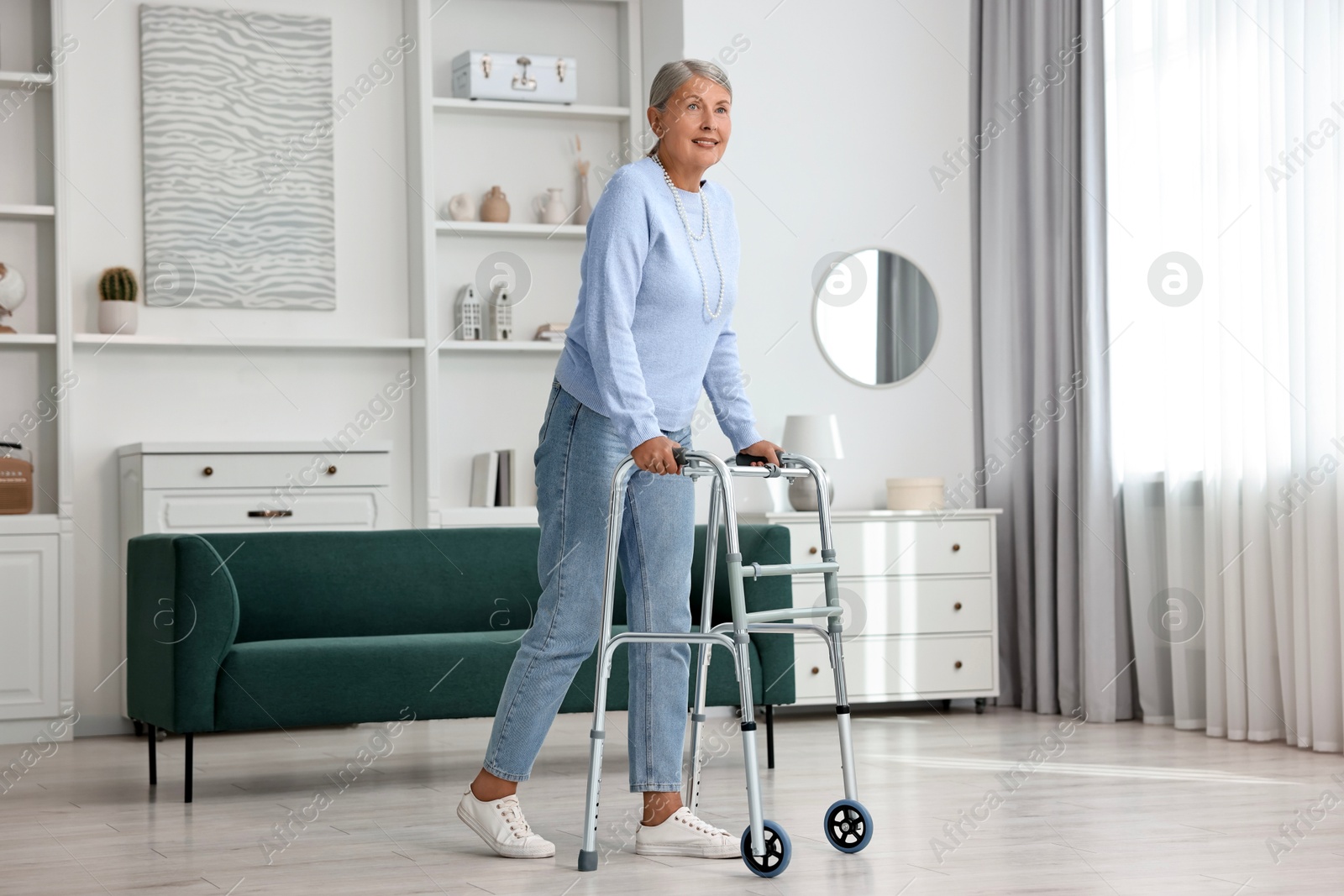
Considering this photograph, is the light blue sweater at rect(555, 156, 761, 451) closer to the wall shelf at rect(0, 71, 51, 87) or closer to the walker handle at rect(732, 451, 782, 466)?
the walker handle at rect(732, 451, 782, 466)

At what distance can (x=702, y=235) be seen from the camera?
248cm

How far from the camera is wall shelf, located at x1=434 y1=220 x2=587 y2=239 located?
534 centimetres

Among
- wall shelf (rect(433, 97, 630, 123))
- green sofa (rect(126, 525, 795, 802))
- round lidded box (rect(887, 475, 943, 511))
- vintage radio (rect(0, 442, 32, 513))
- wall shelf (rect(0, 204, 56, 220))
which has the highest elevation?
wall shelf (rect(433, 97, 630, 123))

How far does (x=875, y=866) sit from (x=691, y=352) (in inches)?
36.5

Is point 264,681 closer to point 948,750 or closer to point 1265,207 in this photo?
point 948,750

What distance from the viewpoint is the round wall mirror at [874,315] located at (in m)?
5.20

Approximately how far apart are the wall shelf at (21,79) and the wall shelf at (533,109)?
132cm

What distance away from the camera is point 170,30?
16.9 ft

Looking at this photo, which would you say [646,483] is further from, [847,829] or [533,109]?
[533,109]

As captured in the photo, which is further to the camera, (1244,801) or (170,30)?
(170,30)

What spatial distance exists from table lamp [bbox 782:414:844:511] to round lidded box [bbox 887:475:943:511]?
9.0 inches

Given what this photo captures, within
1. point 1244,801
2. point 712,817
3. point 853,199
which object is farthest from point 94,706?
point 1244,801

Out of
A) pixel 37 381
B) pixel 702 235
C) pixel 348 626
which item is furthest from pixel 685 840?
pixel 37 381

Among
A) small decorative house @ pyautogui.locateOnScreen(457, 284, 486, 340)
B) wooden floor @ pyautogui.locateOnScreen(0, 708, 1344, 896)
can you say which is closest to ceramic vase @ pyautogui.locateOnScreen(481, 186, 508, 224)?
small decorative house @ pyautogui.locateOnScreen(457, 284, 486, 340)
